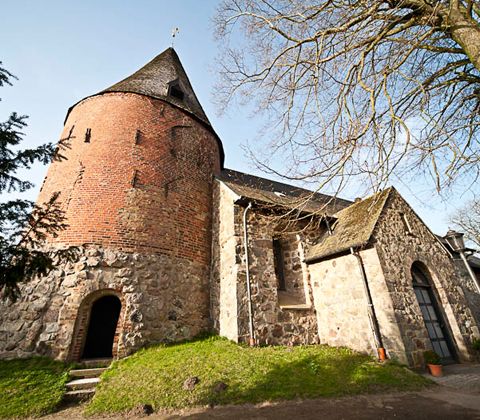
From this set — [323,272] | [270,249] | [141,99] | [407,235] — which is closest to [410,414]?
[323,272]

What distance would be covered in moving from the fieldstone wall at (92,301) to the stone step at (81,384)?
0.95 metres

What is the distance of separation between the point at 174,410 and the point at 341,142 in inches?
225

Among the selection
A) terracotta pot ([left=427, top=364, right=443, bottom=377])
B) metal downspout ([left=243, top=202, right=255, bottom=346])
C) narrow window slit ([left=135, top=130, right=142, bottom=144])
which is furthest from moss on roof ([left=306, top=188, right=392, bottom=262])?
narrow window slit ([left=135, top=130, right=142, bottom=144])

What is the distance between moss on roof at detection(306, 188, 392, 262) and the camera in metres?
7.93

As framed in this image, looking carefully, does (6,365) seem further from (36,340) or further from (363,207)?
(363,207)

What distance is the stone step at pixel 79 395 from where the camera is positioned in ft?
16.9

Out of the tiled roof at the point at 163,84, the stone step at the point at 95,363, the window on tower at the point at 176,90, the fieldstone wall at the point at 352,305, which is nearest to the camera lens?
the stone step at the point at 95,363

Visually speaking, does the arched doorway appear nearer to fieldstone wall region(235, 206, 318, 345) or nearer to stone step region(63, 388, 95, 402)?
fieldstone wall region(235, 206, 318, 345)

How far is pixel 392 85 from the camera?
5.23 meters

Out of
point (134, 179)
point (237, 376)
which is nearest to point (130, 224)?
point (134, 179)

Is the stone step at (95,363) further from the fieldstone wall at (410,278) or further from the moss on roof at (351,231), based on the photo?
the fieldstone wall at (410,278)

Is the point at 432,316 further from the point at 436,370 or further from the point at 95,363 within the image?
the point at 95,363

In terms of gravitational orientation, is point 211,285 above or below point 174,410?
above

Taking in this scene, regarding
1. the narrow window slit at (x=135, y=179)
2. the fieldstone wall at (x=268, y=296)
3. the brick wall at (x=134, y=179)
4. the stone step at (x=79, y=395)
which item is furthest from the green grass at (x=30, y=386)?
the narrow window slit at (x=135, y=179)
